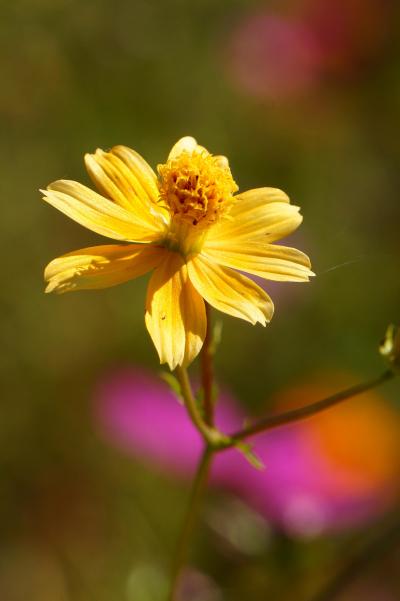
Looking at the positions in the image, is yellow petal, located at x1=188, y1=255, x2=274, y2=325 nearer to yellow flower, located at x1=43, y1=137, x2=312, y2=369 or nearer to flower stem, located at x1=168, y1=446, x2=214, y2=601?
yellow flower, located at x1=43, y1=137, x2=312, y2=369

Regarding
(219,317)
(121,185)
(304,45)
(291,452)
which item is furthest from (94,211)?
(304,45)

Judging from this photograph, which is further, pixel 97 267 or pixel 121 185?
pixel 121 185

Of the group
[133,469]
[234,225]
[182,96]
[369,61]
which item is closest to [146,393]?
[133,469]

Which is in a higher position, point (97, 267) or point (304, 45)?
point (304, 45)

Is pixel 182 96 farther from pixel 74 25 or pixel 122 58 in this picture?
pixel 74 25

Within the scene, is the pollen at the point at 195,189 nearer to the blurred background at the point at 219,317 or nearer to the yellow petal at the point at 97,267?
the yellow petal at the point at 97,267

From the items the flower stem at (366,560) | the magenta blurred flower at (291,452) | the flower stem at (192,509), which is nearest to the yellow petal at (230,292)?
the flower stem at (192,509)

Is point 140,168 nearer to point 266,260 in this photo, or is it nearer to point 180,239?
point 180,239
